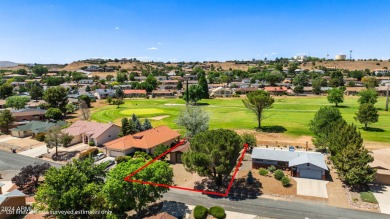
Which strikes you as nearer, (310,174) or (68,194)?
(68,194)

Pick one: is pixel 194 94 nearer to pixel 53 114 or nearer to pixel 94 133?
pixel 53 114

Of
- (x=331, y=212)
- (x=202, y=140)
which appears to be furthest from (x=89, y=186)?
(x=331, y=212)

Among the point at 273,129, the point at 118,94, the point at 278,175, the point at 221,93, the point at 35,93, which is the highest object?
the point at 35,93

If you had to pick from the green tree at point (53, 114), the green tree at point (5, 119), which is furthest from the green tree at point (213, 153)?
the green tree at point (53, 114)

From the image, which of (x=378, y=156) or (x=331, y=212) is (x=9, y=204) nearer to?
(x=331, y=212)

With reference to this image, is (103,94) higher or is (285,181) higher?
(103,94)

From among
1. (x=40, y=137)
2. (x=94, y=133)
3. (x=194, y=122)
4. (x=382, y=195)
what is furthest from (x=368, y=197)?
(x=40, y=137)

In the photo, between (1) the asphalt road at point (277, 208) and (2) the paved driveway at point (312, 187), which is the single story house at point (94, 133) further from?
(2) the paved driveway at point (312, 187)

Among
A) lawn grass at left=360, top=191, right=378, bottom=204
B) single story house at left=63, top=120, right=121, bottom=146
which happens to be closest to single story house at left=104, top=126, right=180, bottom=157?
single story house at left=63, top=120, right=121, bottom=146
